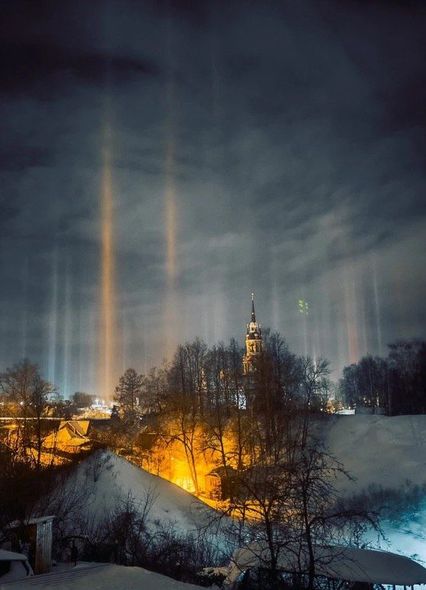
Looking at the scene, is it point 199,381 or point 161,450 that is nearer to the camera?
point 161,450

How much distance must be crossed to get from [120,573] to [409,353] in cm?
8030

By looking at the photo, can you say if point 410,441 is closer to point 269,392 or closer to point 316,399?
point 316,399

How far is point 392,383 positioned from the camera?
248 ft

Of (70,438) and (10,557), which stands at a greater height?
(10,557)

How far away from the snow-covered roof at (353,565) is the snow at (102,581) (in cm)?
477

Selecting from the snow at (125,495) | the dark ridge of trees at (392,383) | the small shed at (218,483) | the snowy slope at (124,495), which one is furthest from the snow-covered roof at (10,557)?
the dark ridge of trees at (392,383)

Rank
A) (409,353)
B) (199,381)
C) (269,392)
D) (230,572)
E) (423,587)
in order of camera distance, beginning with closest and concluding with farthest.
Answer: (230,572) → (423,587) → (269,392) → (199,381) → (409,353)

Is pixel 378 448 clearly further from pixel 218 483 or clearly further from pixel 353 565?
pixel 353 565

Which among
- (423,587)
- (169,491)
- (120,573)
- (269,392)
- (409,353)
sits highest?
(409,353)

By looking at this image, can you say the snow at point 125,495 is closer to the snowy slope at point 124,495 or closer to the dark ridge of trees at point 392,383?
the snowy slope at point 124,495

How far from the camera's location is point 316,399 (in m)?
49.1

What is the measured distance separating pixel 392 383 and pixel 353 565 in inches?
2582

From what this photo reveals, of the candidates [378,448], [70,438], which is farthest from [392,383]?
[70,438]

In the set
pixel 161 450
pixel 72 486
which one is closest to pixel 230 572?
pixel 72 486
